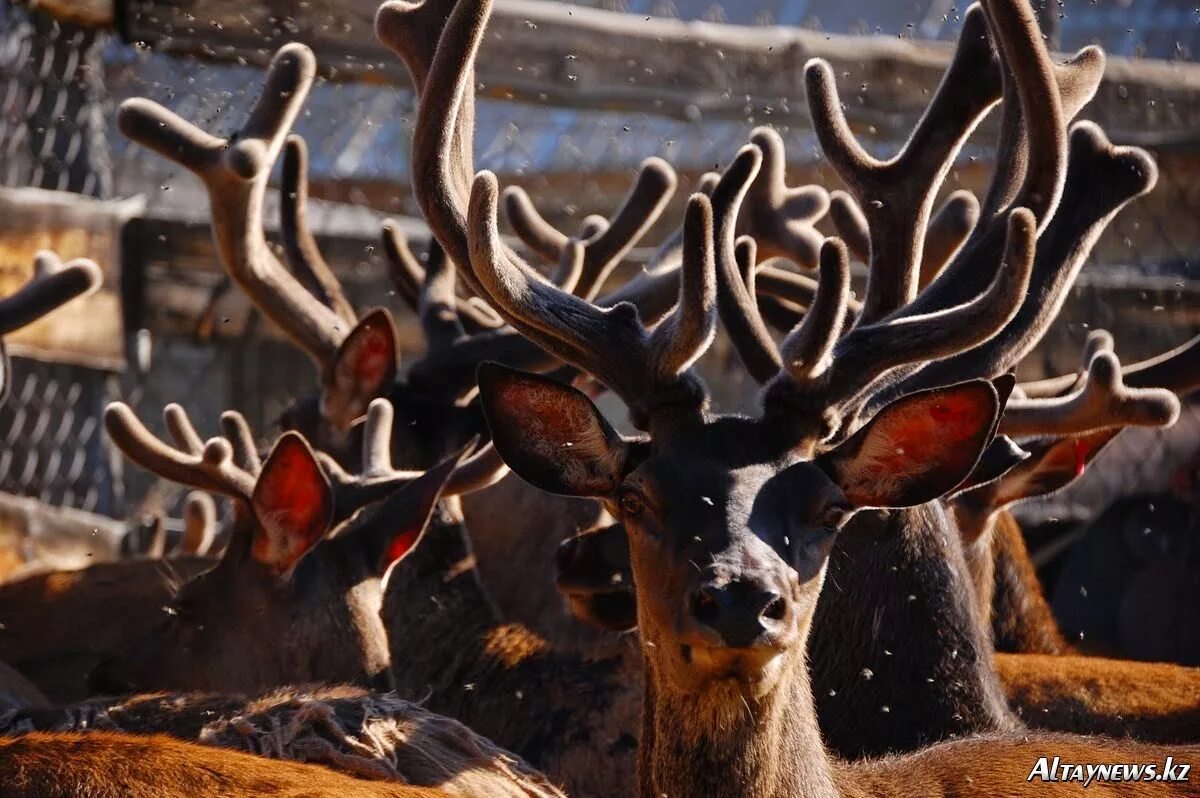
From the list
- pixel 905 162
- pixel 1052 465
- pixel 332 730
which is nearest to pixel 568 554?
pixel 332 730

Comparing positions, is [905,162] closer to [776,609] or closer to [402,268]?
[776,609]

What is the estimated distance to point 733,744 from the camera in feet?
9.26

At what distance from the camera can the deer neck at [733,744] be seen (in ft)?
9.26

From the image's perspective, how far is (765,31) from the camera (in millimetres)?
7152

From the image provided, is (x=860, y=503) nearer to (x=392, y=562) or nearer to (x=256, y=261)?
(x=392, y=562)

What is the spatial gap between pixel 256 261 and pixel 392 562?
4.43ft

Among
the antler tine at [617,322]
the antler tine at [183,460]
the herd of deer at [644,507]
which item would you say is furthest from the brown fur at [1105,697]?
the antler tine at [183,460]

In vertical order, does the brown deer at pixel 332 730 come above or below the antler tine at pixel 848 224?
below

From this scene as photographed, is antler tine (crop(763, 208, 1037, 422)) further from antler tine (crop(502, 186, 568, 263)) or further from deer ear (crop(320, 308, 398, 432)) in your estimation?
antler tine (crop(502, 186, 568, 263))

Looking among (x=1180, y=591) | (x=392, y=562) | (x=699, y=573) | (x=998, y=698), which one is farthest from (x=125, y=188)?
(x=699, y=573)

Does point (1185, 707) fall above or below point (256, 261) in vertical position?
below

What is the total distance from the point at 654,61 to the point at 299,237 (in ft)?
6.19

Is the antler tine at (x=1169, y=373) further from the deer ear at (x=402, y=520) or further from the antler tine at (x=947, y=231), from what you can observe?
the deer ear at (x=402, y=520)

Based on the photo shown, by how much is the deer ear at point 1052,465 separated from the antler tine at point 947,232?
2.30 ft
